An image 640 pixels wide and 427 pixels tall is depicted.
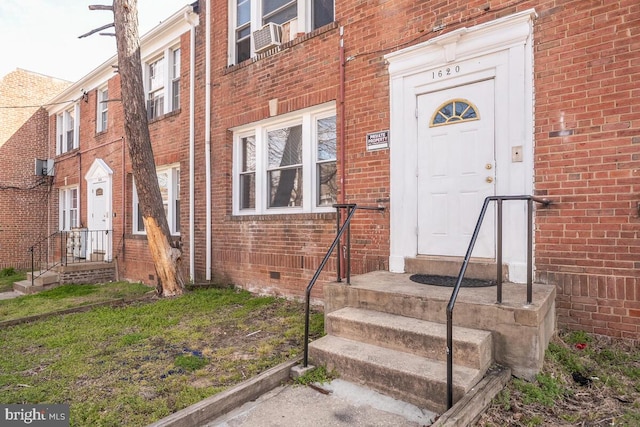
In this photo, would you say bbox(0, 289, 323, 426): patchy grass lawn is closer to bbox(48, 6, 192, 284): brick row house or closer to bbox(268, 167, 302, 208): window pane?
bbox(268, 167, 302, 208): window pane

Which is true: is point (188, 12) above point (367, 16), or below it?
above

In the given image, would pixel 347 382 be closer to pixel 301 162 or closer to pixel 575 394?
pixel 575 394

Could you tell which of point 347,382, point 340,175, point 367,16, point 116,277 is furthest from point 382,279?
point 116,277

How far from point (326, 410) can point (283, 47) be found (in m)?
5.49

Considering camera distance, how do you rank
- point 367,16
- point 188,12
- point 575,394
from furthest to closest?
point 188,12
point 367,16
point 575,394

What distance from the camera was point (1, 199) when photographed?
13492mm

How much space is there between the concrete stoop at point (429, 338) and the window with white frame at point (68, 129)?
13415mm

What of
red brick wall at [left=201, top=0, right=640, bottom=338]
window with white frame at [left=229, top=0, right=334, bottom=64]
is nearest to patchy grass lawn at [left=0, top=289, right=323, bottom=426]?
red brick wall at [left=201, top=0, right=640, bottom=338]

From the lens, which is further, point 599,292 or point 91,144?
point 91,144

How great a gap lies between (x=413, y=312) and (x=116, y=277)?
9315 mm

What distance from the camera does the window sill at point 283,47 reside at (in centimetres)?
560

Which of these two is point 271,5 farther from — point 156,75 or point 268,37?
point 156,75

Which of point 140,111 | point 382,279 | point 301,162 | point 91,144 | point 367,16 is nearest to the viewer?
point 382,279

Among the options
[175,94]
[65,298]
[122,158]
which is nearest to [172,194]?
[175,94]
